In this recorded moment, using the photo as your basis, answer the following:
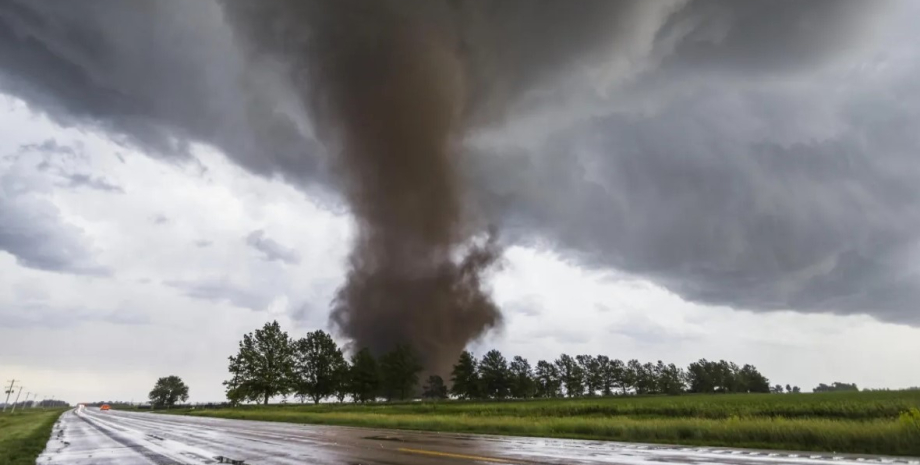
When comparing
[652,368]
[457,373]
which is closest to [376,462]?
[457,373]

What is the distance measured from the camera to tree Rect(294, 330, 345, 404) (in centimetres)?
10038

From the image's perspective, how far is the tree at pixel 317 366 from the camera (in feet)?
329

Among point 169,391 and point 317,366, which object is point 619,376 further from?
point 169,391

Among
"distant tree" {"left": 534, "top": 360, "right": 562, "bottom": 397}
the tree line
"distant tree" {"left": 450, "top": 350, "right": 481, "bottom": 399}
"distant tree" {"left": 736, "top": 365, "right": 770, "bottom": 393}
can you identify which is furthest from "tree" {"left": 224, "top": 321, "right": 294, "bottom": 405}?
"distant tree" {"left": 736, "top": 365, "right": 770, "bottom": 393}

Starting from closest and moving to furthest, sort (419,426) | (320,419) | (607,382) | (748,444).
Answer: (748,444)
(419,426)
(320,419)
(607,382)

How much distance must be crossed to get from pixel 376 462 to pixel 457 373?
110m

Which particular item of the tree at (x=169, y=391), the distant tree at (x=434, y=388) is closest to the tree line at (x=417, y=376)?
the distant tree at (x=434, y=388)

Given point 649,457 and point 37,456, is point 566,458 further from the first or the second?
point 37,456

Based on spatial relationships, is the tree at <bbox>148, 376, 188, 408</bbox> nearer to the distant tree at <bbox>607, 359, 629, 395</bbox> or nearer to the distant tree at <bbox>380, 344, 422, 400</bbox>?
the distant tree at <bbox>380, 344, 422, 400</bbox>

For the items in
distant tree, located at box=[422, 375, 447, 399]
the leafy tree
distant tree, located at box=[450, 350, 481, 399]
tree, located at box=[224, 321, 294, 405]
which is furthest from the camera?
the leafy tree

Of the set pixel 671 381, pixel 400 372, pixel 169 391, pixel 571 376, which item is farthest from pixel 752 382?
pixel 169 391

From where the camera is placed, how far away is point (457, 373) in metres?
117

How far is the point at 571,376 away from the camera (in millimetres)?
151375

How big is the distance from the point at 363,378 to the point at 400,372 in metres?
10.00
